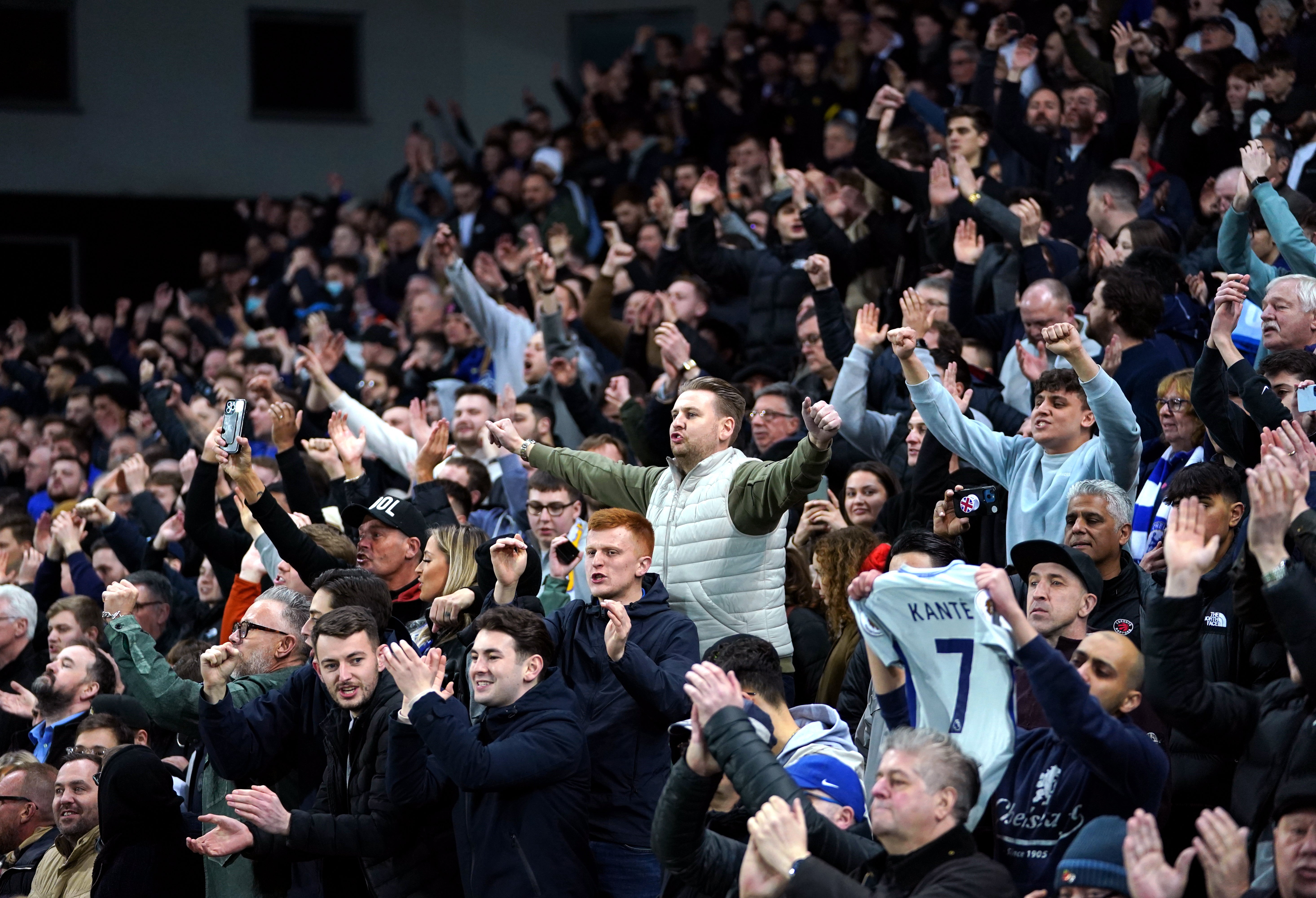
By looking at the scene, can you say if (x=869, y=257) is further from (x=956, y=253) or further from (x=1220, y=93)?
(x=1220, y=93)

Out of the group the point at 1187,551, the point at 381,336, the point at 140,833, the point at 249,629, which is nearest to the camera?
the point at 1187,551

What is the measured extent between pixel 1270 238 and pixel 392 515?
369 centimetres

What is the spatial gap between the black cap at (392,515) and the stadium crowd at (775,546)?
17 mm

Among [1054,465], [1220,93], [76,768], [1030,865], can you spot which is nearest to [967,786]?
[1030,865]

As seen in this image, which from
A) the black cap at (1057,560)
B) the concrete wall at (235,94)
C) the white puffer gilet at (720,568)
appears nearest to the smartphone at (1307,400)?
the black cap at (1057,560)

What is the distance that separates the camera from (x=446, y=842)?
15.5ft

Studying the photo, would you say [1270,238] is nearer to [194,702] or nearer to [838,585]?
[838,585]

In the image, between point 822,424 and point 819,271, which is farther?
point 819,271

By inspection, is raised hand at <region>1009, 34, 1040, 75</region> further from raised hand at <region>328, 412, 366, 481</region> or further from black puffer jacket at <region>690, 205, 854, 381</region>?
raised hand at <region>328, 412, 366, 481</region>

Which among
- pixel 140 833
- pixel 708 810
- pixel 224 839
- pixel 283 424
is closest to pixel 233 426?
pixel 283 424

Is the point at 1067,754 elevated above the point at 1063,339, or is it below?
below

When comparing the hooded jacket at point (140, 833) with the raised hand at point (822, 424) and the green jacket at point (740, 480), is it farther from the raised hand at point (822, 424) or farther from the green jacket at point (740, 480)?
the raised hand at point (822, 424)

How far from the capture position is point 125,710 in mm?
5719

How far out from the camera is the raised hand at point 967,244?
24.6ft
